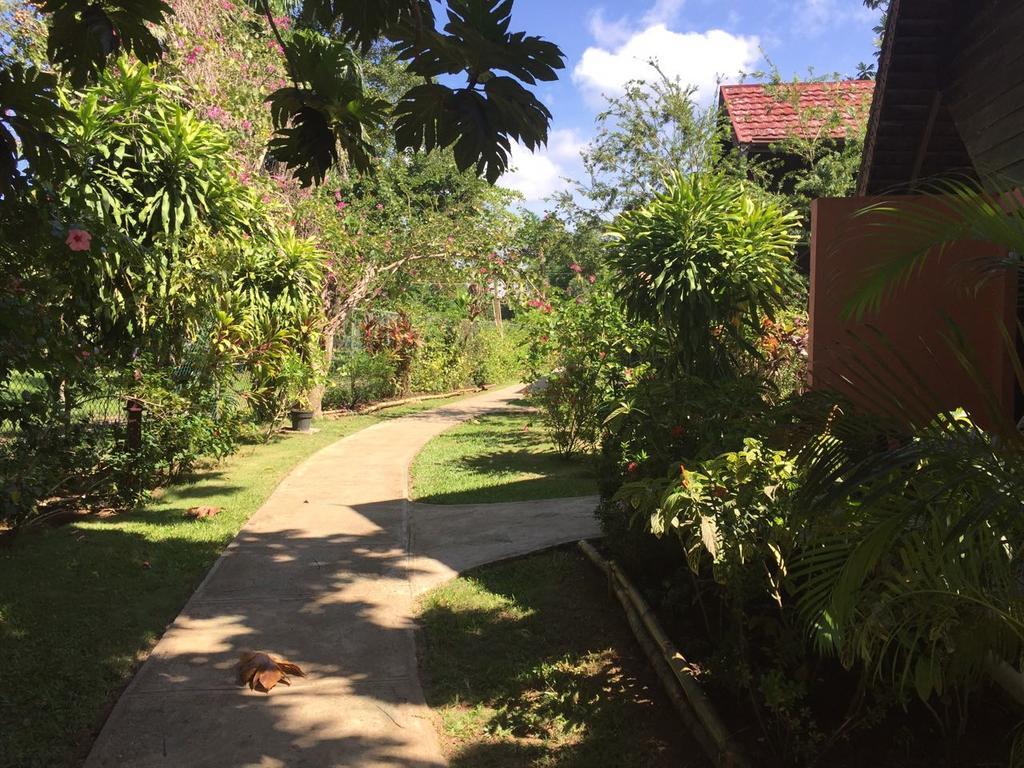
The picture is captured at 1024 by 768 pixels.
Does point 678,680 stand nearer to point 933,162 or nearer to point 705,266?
point 705,266

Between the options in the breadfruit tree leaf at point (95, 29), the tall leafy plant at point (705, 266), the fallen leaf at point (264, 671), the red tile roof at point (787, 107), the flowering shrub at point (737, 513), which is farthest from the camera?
the red tile roof at point (787, 107)

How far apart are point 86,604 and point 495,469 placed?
6.33 metres

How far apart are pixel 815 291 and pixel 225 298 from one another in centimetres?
625

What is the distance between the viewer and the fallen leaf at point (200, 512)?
8211mm

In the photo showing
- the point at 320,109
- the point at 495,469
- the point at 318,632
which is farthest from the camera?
the point at 495,469

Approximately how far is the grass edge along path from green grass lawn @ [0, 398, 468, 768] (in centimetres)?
212

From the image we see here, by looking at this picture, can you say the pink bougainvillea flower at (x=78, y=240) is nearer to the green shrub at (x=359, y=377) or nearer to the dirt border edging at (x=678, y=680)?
the dirt border edging at (x=678, y=680)

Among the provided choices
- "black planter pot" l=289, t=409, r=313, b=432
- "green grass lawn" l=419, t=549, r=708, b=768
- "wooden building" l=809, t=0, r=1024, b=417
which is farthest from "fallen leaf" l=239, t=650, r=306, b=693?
"black planter pot" l=289, t=409, r=313, b=432

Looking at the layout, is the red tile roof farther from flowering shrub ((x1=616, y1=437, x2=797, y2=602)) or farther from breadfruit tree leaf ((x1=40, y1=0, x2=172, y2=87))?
breadfruit tree leaf ((x1=40, y1=0, x2=172, y2=87))

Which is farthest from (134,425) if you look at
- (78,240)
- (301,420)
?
(301,420)

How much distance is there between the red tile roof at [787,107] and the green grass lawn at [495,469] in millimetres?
7326

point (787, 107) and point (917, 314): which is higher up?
point (787, 107)

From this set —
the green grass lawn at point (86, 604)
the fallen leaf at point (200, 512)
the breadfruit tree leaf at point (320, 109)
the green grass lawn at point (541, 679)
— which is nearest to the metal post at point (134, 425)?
the green grass lawn at point (86, 604)

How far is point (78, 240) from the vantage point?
5.25 metres
